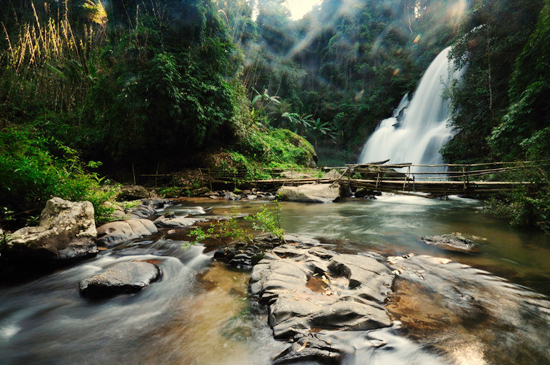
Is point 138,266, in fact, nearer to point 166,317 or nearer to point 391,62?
point 166,317

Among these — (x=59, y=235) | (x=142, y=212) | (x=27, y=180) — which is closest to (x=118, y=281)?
(x=59, y=235)

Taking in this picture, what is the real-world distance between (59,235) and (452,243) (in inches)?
271

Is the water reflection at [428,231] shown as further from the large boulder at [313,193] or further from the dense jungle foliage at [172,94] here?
the dense jungle foliage at [172,94]

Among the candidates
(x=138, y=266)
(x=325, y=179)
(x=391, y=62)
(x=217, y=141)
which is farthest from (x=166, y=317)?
(x=391, y=62)

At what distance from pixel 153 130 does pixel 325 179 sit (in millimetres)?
9086

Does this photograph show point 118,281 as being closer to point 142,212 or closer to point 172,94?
point 142,212

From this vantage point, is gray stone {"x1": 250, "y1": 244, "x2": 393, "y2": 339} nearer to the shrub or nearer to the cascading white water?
the shrub

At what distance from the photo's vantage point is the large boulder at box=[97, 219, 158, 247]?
4645mm

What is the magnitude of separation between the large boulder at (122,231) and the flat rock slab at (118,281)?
1705mm

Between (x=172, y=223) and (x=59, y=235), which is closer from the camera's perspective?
(x=59, y=235)

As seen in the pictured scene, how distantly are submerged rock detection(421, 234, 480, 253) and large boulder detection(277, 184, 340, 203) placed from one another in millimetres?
5500

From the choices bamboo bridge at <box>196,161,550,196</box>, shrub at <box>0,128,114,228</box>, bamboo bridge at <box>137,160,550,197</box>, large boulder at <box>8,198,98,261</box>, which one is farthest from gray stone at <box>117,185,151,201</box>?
large boulder at <box>8,198,98,261</box>

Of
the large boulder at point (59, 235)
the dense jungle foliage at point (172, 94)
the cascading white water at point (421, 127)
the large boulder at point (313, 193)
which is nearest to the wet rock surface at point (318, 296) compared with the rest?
the large boulder at point (59, 235)

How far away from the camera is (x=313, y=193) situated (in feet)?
34.5
